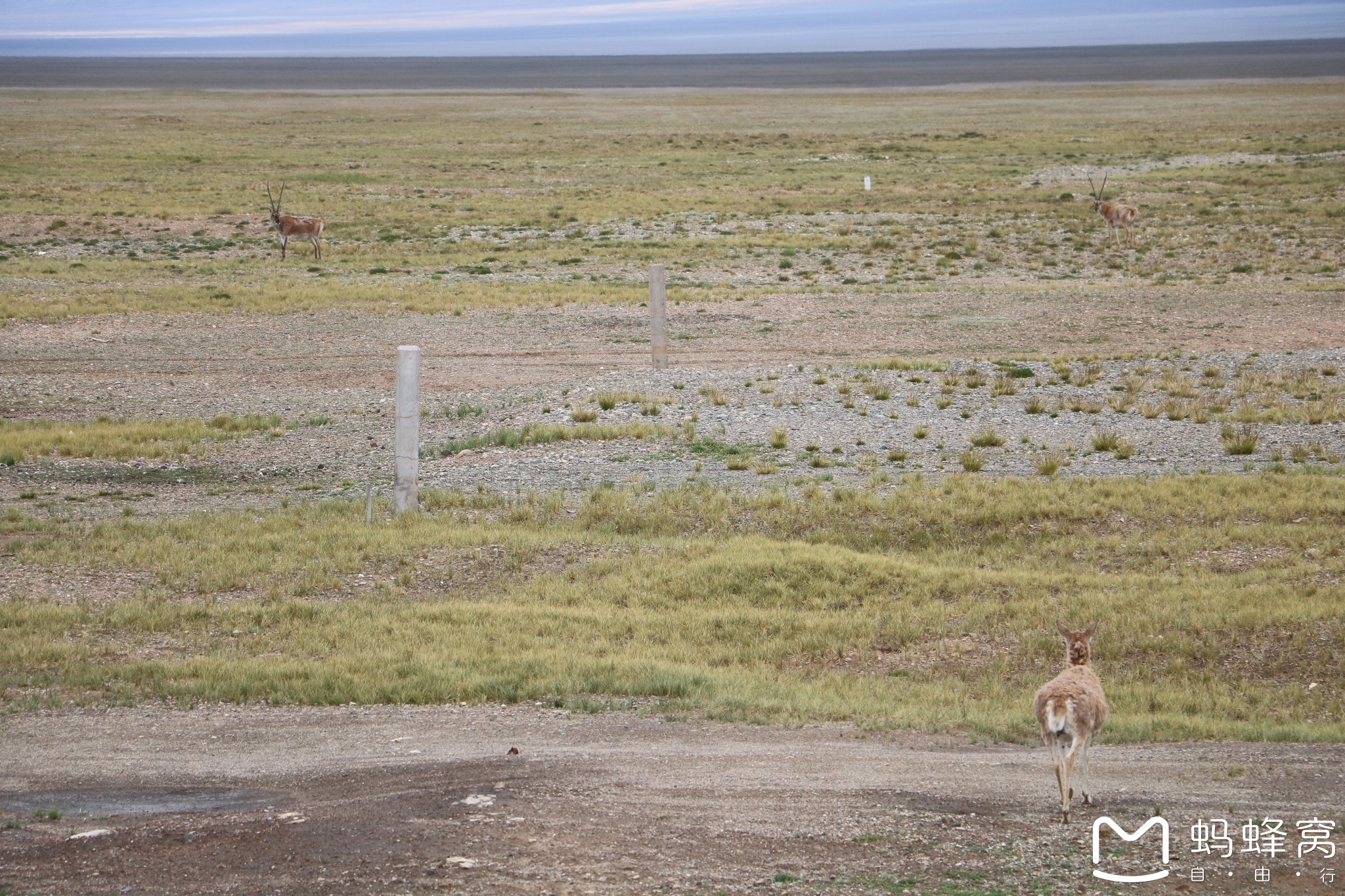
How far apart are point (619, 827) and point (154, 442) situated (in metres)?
11.3

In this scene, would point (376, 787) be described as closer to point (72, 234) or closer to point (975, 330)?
point (975, 330)

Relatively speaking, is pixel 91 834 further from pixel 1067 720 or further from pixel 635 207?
pixel 635 207

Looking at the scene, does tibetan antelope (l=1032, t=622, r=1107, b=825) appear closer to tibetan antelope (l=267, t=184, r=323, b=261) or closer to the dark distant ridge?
tibetan antelope (l=267, t=184, r=323, b=261)

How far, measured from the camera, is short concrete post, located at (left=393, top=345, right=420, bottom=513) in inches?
487

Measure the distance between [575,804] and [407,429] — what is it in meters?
6.50

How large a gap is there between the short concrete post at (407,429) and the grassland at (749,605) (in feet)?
1.10

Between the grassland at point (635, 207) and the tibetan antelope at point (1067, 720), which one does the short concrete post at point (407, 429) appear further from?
the grassland at point (635, 207)

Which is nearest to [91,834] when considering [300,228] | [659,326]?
[659,326]

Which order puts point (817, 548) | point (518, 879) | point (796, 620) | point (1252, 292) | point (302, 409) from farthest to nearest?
point (1252, 292) → point (302, 409) → point (817, 548) → point (796, 620) → point (518, 879)

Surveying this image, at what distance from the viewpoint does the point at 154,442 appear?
625 inches

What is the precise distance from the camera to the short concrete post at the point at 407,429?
487 inches

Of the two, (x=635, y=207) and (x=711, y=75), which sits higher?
(x=711, y=75)

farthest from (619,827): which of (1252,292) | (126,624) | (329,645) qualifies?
(1252,292)

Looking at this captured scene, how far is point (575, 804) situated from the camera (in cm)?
657
